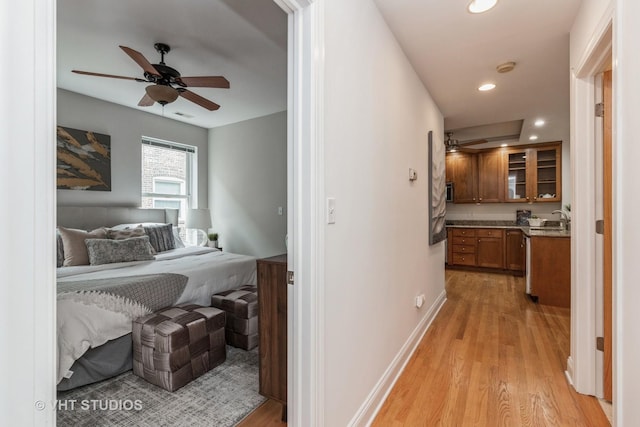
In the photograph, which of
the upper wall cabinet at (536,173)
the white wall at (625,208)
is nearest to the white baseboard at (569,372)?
the white wall at (625,208)

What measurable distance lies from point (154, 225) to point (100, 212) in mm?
631

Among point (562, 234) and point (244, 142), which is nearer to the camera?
point (562, 234)

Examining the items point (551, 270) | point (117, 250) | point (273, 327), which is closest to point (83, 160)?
point (117, 250)

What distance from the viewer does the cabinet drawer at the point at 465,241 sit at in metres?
5.69

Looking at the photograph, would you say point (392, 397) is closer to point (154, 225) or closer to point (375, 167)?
point (375, 167)

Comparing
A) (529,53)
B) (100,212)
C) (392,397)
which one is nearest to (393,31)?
(529,53)

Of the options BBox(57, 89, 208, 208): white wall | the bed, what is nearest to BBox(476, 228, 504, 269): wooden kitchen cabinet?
the bed

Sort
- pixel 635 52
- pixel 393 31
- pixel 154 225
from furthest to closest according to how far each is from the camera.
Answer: pixel 154 225 < pixel 393 31 < pixel 635 52

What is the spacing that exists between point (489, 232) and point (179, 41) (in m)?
5.58

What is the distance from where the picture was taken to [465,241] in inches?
227

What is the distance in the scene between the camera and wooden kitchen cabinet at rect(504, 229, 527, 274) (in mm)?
5254

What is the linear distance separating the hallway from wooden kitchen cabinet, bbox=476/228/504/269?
194 cm

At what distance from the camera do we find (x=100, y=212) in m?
3.78

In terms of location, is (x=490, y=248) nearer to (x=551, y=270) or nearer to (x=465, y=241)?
(x=465, y=241)
